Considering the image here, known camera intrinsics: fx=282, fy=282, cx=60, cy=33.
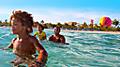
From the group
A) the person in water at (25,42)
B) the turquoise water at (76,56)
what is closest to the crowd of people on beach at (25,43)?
the person in water at (25,42)

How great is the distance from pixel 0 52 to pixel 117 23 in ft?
280

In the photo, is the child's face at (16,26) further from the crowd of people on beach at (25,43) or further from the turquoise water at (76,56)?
the turquoise water at (76,56)

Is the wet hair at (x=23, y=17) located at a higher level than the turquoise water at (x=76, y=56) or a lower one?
higher

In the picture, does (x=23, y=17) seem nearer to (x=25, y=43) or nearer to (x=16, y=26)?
(x=16, y=26)

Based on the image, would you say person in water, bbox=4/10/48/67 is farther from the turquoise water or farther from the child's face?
the turquoise water

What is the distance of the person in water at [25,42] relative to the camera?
4406mm

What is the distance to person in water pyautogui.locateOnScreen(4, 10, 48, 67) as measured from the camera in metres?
4.41

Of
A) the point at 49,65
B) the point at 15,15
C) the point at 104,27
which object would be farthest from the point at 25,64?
the point at 104,27

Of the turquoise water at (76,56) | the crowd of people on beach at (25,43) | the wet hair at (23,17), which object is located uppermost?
the wet hair at (23,17)

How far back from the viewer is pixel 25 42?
5332 millimetres

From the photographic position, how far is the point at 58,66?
7.33 m

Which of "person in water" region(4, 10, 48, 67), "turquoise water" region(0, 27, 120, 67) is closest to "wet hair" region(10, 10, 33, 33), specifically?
"person in water" region(4, 10, 48, 67)

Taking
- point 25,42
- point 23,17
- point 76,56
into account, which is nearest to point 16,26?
point 23,17

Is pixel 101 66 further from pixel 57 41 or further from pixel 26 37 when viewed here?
pixel 57 41
